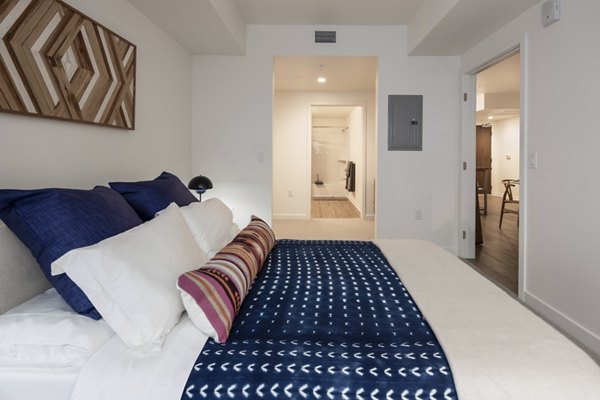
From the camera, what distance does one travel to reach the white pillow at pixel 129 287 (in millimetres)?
1051

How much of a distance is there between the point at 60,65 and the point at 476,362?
2237mm

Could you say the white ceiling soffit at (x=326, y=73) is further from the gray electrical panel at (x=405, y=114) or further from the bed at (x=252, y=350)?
the bed at (x=252, y=350)

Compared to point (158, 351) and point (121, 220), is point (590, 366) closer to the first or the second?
point (158, 351)

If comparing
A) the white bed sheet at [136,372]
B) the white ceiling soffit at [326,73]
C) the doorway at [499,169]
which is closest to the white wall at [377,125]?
the white ceiling soffit at [326,73]

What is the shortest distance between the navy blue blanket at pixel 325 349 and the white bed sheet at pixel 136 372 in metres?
0.04

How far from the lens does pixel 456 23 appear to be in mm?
3158

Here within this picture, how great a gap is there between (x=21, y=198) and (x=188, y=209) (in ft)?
2.34

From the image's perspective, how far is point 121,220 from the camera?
148 centimetres

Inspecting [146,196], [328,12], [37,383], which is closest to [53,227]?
[37,383]

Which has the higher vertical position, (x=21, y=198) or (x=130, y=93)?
(x=130, y=93)

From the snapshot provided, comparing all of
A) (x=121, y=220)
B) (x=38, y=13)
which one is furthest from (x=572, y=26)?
(x=38, y=13)

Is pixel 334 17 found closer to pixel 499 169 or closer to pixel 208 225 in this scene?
pixel 208 225

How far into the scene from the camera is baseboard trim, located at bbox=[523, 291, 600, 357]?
7.22 ft

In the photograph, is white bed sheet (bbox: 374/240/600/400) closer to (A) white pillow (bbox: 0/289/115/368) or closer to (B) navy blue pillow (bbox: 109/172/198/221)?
(A) white pillow (bbox: 0/289/115/368)
